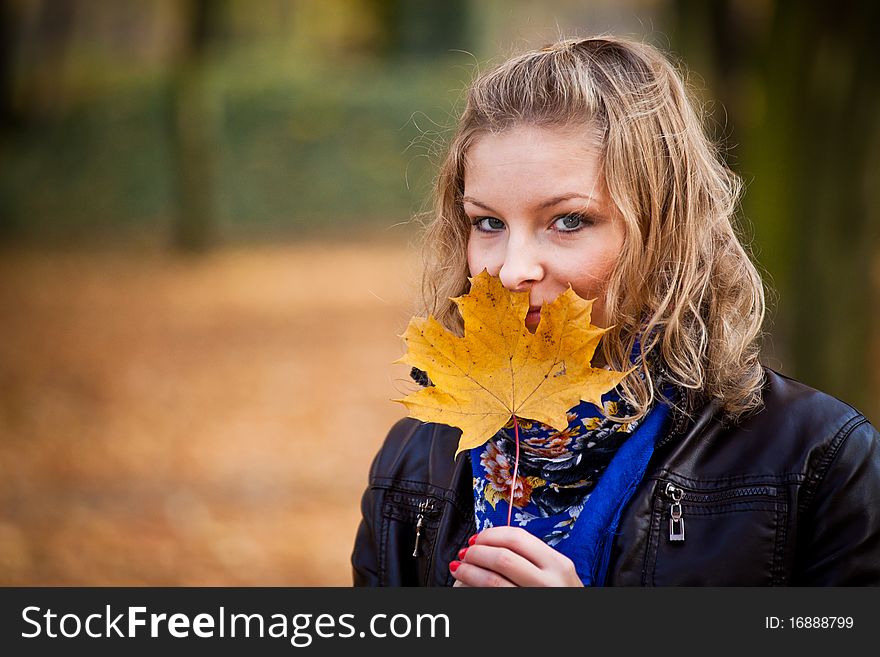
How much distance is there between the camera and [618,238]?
5.72 ft

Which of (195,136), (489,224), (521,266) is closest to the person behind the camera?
(521,266)

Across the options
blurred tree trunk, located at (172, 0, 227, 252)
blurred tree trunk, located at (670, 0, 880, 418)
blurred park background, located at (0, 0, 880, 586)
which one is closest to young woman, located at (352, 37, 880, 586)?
blurred park background, located at (0, 0, 880, 586)

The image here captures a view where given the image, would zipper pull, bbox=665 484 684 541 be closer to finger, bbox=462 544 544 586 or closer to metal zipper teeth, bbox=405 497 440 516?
finger, bbox=462 544 544 586

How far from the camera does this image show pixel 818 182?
5.03m

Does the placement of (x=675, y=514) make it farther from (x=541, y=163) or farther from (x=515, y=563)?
(x=541, y=163)

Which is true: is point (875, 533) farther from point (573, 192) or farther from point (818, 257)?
point (818, 257)

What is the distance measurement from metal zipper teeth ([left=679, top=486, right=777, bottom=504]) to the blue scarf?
0.10 m

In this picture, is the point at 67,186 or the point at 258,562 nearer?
the point at 258,562

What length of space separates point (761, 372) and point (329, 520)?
4674 millimetres

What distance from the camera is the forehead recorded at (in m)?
1.69

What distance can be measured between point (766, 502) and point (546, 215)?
2.04 ft

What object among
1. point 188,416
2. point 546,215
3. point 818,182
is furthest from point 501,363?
point 188,416
